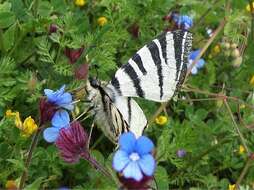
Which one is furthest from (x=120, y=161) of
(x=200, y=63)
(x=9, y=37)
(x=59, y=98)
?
(x=200, y=63)

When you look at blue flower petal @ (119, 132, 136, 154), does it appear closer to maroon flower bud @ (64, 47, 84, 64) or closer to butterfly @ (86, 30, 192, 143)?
butterfly @ (86, 30, 192, 143)

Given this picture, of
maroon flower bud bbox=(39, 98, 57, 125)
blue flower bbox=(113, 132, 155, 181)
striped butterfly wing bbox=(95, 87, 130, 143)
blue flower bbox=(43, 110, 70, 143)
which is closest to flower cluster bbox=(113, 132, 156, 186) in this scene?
blue flower bbox=(113, 132, 155, 181)

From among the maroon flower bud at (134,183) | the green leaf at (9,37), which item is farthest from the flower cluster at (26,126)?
the maroon flower bud at (134,183)

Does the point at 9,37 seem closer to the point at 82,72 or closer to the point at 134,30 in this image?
the point at 82,72

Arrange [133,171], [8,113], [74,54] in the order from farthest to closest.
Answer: [74,54], [8,113], [133,171]

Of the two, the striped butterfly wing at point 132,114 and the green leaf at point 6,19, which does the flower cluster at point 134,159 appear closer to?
the striped butterfly wing at point 132,114

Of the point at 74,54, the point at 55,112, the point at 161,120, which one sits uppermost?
A: the point at 74,54
